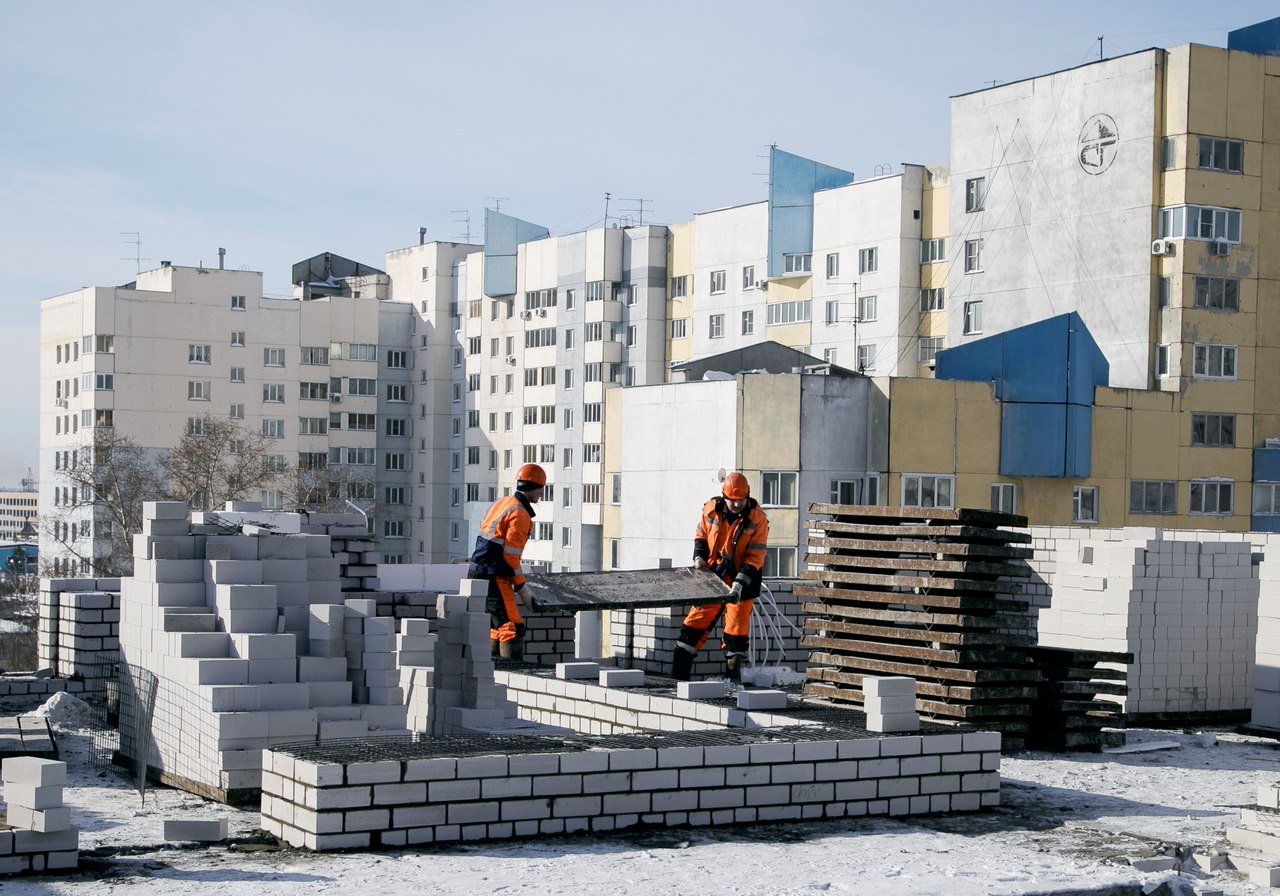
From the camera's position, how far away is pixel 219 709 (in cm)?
995

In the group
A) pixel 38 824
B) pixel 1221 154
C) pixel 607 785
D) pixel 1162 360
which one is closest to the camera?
pixel 38 824

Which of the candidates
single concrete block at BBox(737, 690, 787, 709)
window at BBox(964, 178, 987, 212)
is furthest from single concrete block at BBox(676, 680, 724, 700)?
window at BBox(964, 178, 987, 212)

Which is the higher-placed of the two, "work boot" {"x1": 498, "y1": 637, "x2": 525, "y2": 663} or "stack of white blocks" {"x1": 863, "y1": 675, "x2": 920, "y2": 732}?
"stack of white blocks" {"x1": 863, "y1": 675, "x2": 920, "y2": 732}

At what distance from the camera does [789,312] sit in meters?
58.0

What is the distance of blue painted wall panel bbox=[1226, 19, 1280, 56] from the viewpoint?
1815 inches

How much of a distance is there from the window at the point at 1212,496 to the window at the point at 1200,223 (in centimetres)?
676

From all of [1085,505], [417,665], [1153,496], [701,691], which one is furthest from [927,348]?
[417,665]

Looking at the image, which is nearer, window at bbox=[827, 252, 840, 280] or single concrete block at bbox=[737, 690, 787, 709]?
single concrete block at bbox=[737, 690, 787, 709]

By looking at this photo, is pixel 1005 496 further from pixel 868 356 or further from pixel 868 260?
pixel 868 260

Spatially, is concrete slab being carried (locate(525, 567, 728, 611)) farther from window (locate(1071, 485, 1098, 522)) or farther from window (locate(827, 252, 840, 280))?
window (locate(827, 252, 840, 280))

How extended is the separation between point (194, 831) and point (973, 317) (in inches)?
1729

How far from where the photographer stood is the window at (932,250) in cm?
5291

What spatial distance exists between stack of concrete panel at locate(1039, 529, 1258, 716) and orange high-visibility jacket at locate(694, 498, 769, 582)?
144 inches

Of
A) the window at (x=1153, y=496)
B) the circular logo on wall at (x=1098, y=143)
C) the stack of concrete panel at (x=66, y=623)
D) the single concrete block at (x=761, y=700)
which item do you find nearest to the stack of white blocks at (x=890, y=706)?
the single concrete block at (x=761, y=700)
